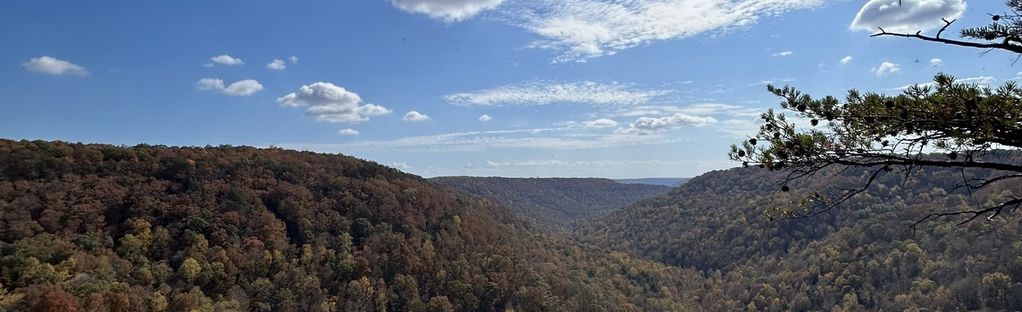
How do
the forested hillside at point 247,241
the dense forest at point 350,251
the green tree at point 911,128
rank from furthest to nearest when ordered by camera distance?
1. the dense forest at point 350,251
2. the forested hillside at point 247,241
3. the green tree at point 911,128

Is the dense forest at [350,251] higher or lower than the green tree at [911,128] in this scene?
lower

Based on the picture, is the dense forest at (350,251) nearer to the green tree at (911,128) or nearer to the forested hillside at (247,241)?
the forested hillside at (247,241)

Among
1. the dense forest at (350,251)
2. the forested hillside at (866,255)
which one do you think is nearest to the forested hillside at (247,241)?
the dense forest at (350,251)

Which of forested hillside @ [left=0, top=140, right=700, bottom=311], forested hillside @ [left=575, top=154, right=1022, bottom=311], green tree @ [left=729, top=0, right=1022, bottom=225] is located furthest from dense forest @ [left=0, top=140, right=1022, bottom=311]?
green tree @ [left=729, top=0, right=1022, bottom=225]

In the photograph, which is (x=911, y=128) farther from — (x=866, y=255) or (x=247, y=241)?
(x=866, y=255)

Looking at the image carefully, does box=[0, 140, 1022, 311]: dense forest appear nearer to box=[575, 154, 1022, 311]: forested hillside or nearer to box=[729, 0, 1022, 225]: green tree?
box=[575, 154, 1022, 311]: forested hillside

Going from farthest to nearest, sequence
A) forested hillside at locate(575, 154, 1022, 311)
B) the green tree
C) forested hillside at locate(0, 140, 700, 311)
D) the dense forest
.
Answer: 1. forested hillside at locate(575, 154, 1022, 311)
2. the dense forest
3. forested hillside at locate(0, 140, 700, 311)
4. the green tree
